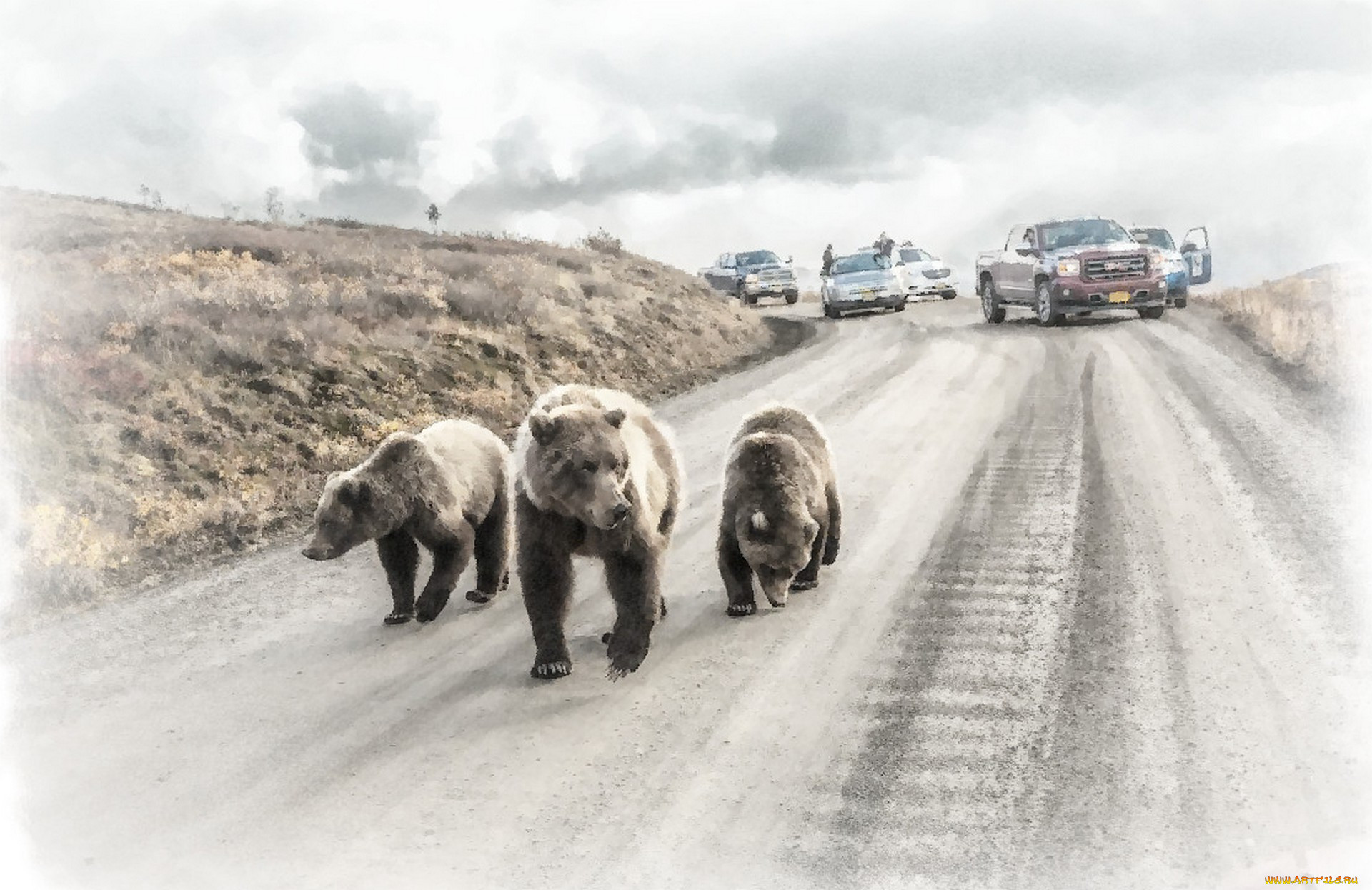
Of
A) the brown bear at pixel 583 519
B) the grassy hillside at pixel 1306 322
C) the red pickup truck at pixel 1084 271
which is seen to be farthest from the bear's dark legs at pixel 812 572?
the red pickup truck at pixel 1084 271

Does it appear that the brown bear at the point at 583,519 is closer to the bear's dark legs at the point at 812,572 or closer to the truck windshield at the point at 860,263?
the bear's dark legs at the point at 812,572

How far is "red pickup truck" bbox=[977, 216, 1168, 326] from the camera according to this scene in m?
22.6

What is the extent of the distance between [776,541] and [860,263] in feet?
81.6

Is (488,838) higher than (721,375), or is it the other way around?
(721,375)

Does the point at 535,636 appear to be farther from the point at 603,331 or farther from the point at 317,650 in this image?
the point at 603,331

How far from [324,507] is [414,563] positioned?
2.53 feet

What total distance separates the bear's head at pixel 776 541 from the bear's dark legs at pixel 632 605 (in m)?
1.16

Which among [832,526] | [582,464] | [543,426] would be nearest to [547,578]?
[582,464]

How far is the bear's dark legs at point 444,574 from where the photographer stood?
738cm

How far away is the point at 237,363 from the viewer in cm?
1295

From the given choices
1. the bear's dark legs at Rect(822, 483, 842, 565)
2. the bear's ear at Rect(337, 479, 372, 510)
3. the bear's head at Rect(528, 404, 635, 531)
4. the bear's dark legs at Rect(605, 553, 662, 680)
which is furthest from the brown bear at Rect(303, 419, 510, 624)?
the bear's dark legs at Rect(822, 483, 842, 565)

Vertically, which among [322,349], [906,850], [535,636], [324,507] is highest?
[322,349]

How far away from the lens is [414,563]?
759 cm

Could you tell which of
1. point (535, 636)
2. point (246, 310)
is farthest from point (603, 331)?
point (535, 636)
